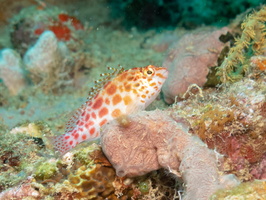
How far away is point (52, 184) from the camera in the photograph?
2312 millimetres

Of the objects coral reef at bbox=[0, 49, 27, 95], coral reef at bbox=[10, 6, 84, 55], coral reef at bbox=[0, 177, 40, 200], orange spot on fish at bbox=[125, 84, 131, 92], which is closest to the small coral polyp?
coral reef at bbox=[0, 177, 40, 200]

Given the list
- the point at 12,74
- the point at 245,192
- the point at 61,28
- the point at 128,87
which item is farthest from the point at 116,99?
the point at 61,28

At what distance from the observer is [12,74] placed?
23.9 feet

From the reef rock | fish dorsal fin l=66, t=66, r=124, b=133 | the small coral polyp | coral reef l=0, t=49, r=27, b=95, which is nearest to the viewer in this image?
the small coral polyp

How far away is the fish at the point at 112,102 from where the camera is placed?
315cm

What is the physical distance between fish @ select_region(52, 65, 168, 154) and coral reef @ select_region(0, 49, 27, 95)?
4.82 meters

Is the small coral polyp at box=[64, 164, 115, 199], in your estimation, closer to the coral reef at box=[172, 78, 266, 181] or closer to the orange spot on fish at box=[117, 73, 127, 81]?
the coral reef at box=[172, 78, 266, 181]

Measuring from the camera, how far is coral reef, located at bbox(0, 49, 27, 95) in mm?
7238

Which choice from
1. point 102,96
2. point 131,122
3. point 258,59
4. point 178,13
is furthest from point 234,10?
point 131,122

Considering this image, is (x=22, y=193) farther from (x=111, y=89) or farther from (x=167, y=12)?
Result: (x=167, y=12)

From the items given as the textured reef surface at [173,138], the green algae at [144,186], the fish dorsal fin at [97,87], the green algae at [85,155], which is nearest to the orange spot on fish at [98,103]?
the fish dorsal fin at [97,87]

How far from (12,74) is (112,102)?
5.25 meters

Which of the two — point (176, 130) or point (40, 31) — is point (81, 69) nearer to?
point (40, 31)

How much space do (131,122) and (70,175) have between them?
76 cm
